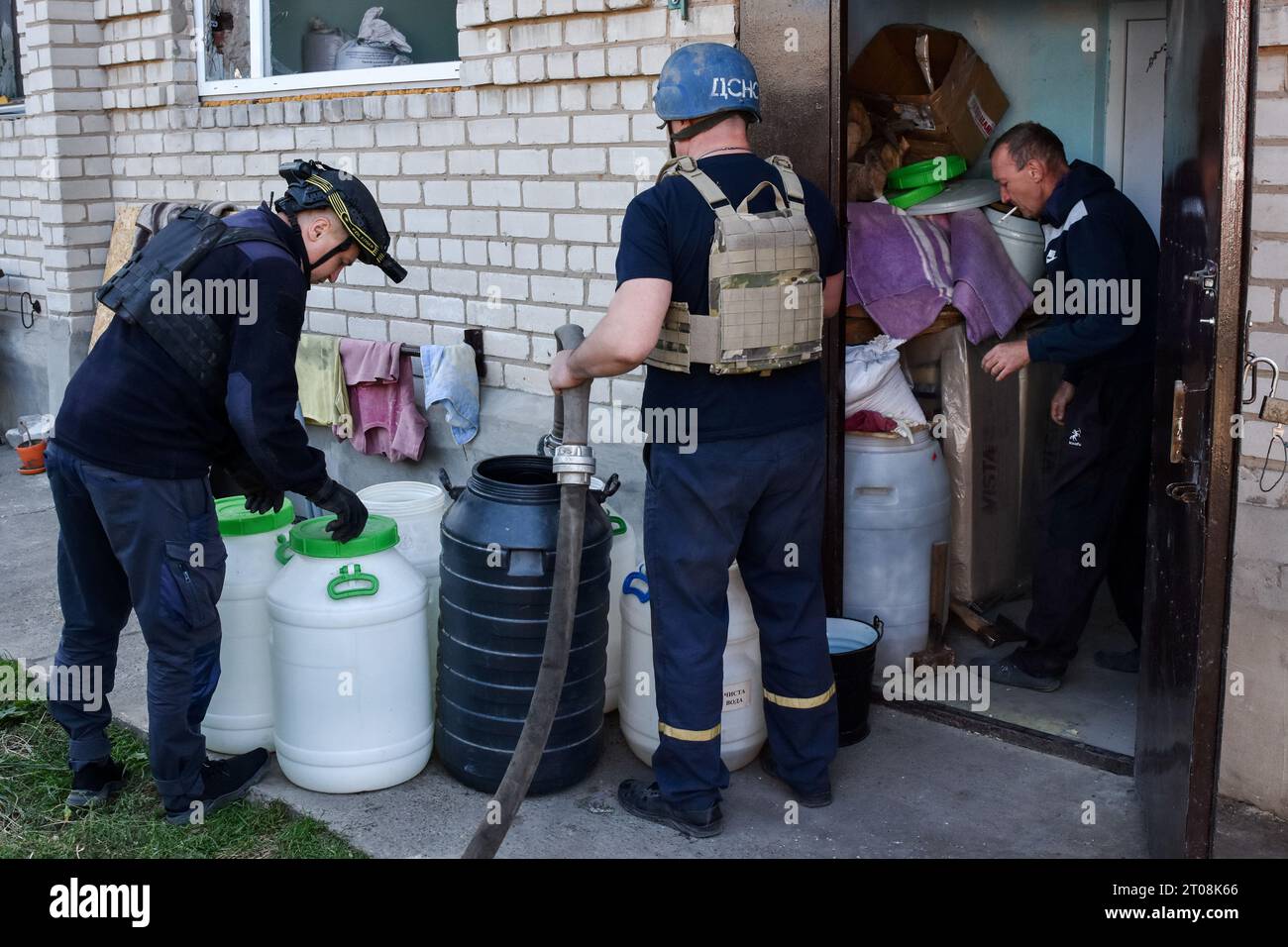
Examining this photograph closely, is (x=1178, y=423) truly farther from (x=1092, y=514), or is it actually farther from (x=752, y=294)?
(x=1092, y=514)

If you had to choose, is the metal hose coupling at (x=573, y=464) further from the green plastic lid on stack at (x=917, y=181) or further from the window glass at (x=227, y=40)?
the window glass at (x=227, y=40)

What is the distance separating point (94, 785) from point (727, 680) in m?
1.97

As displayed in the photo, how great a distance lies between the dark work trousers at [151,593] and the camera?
3.63 meters

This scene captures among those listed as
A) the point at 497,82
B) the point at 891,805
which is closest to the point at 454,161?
the point at 497,82

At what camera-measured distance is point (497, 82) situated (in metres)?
5.39

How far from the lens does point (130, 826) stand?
3.89 m

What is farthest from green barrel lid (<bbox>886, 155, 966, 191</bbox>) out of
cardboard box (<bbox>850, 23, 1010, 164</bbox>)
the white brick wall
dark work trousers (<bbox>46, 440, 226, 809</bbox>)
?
dark work trousers (<bbox>46, 440, 226, 809</bbox>)

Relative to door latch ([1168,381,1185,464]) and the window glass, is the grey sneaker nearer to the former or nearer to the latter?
door latch ([1168,381,1185,464])

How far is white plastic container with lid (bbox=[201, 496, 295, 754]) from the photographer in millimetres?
4160

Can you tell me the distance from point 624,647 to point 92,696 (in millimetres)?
1619

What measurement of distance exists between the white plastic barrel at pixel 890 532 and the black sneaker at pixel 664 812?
1.24 meters

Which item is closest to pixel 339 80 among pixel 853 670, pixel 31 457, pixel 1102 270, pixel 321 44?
pixel 321 44

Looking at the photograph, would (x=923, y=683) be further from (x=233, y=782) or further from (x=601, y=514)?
(x=233, y=782)

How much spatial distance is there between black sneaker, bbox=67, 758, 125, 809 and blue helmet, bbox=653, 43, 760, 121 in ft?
8.54
